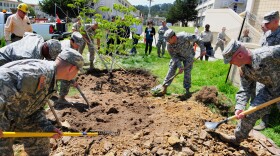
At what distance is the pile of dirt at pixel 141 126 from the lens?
3.49 metres

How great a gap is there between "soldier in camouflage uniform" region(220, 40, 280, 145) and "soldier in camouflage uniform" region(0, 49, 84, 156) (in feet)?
6.44

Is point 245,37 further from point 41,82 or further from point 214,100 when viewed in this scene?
point 41,82

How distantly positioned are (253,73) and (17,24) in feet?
18.3

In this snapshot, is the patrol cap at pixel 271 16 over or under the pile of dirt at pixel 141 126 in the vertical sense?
over

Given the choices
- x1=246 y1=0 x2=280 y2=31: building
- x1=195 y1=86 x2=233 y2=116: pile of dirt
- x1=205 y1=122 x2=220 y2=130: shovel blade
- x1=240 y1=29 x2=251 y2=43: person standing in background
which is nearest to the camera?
x1=205 y1=122 x2=220 y2=130: shovel blade

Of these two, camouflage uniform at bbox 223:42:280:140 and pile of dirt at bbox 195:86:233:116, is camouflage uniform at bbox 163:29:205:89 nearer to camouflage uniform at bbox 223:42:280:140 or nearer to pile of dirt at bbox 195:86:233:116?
pile of dirt at bbox 195:86:233:116

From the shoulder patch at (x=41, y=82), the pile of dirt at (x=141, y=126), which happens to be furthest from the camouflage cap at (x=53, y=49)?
the shoulder patch at (x=41, y=82)

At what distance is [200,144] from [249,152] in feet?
2.54

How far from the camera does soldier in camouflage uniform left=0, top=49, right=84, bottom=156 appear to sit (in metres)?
2.07

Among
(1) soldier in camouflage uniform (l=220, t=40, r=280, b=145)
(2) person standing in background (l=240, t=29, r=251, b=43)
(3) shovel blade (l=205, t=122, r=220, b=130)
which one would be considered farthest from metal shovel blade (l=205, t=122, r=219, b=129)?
(2) person standing in background (l=240, t=29, r=251, b=43)

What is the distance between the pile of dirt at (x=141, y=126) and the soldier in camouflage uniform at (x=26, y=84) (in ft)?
3.33

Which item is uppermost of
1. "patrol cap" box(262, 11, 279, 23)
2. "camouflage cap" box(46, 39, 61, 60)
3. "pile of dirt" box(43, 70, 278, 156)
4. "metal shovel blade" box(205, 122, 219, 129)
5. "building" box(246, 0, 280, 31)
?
"building" box(246, 0, 280, 31)

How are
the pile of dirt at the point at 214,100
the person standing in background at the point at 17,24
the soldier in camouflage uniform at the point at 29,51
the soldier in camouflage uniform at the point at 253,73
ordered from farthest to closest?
the person standing in background at the point at 17,24, the pile of dirt at the point at 214,100, the soldier in camouflage uniform at the point at 29,51, the soldier in camouflage uniform at the point at 253,73

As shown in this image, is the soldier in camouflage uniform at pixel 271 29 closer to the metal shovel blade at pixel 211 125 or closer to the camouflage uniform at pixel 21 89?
the metal shovel blade at pixel 211 125
